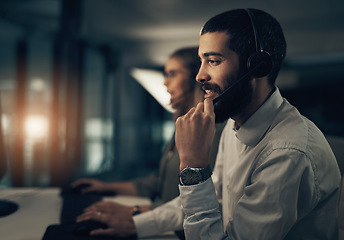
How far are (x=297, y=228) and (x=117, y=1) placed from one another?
212 centimetres

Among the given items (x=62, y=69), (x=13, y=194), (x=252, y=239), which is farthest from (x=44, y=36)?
(x=252, y=239)

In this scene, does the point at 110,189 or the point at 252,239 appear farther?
the point at 110,189

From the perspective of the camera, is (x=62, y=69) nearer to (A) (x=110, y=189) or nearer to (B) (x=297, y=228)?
(A) (x=110, y=189)

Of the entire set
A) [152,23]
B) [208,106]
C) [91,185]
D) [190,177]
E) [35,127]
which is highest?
[152,23]

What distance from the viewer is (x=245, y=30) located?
19.0 inches

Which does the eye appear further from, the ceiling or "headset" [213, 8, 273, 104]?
the ceiling

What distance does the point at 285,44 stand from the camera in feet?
1.77

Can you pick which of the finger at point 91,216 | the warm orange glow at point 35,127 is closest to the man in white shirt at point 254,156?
the finger at point 91,216

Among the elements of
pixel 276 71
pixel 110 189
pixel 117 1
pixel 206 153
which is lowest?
pixel 110 189

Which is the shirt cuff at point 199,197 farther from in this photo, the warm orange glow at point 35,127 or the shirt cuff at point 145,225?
the warm orange glow at point 35,127

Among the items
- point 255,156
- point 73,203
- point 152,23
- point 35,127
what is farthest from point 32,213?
point 35,127

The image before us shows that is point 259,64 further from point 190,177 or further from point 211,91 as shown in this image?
point 190,177

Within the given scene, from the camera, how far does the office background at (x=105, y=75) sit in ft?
2.59

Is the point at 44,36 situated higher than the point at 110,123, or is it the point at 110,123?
the point at 44,36
